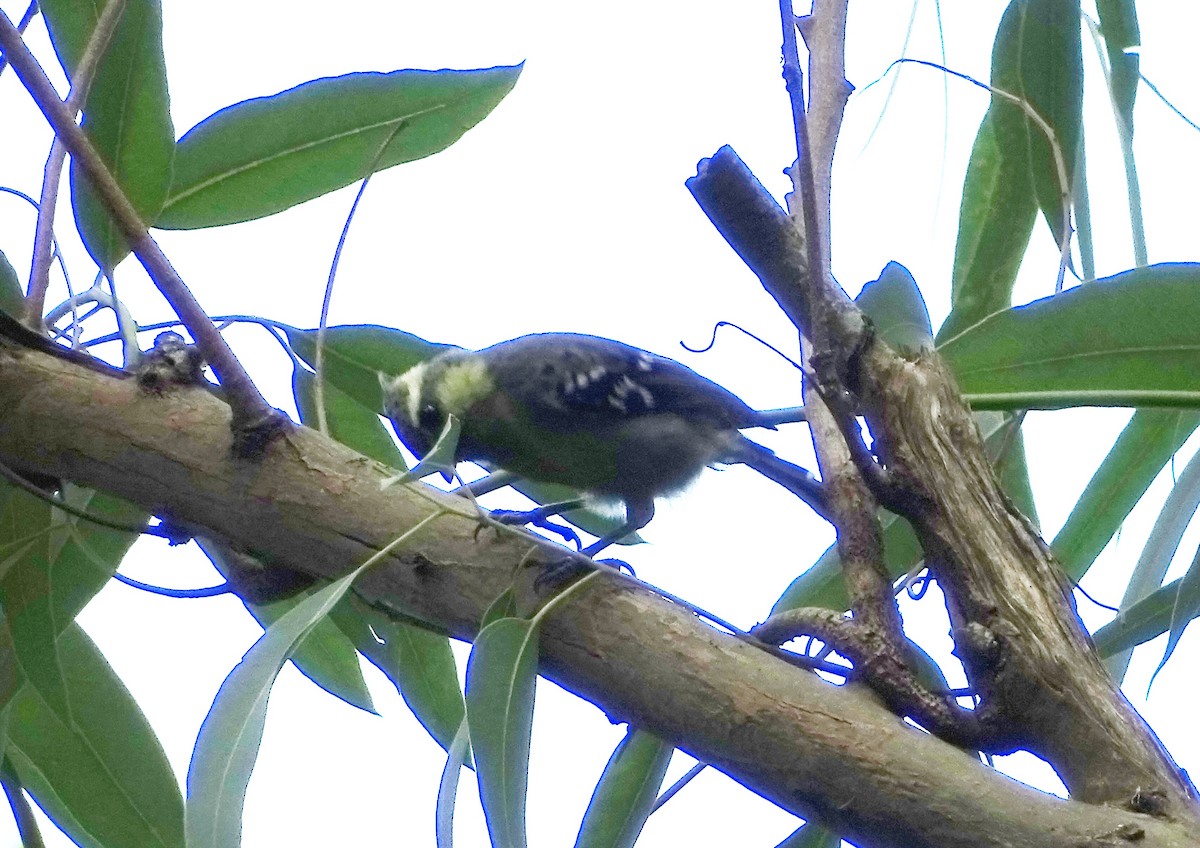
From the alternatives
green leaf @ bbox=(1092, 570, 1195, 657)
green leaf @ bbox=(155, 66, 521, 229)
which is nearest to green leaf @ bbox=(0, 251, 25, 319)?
green leaf @ bbox=(155, 66, 521, 229)

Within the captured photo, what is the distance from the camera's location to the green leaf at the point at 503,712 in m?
1.04

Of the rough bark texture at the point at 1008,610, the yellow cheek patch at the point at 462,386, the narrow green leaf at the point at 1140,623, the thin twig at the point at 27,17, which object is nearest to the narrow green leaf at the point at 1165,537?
the narrow green leaf at the point at 1140,623

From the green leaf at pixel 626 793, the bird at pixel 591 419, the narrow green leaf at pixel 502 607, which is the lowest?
the green leaf at pixel 626 793

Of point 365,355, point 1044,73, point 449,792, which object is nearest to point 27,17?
point 365,355

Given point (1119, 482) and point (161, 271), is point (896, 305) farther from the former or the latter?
point (161, 271)

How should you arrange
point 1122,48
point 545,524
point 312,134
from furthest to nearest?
point 545,524
point 1122,48
point 312,134

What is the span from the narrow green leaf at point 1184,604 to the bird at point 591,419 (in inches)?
28.1

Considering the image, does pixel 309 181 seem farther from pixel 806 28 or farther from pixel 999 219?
pixel 999 219

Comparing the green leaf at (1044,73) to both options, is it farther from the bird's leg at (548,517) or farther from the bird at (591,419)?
the bird's leg at (548,517)

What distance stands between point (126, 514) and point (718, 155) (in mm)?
874

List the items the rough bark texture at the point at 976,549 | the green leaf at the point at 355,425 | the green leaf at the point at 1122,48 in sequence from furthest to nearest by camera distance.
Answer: the green leaf at the point at 355,425 < the green leaf at the point at 1122,48 < the rough bark texture at the point at 976,549

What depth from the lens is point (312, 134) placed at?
1449mm

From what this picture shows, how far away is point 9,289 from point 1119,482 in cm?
126

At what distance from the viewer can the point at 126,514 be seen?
1.50m
